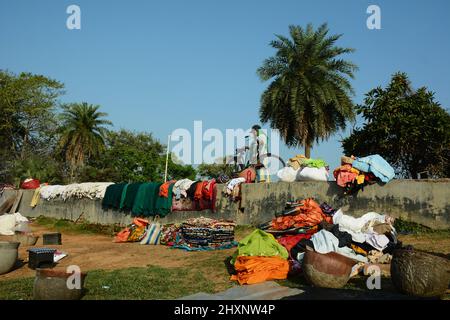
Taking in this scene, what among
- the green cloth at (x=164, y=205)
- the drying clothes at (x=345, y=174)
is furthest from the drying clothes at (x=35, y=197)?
the drying clothes at (x=345, y=174)

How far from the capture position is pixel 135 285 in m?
6.36

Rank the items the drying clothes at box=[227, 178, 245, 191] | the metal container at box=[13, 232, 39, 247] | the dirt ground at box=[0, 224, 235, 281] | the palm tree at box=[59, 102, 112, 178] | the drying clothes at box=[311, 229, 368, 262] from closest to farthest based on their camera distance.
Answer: the drying clothes at box=[311, 229, 368, 262], the dirt ground at box=[0, 224, 235, 281], the metal container at box=[13, 232, 39, 247], the drying clothes at box=[227, 178, 245, 191], the palm tree at box=[59, 102, 112, 178]

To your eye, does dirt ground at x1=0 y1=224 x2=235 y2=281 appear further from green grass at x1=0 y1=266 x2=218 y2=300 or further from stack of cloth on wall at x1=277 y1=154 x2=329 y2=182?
stack of cloth on wall at x1=277 y1=154 x2=329 y2=182

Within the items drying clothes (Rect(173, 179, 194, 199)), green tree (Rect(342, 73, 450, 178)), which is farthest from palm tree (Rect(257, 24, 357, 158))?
drying clothes (Rect(173, 179, 194, 199))

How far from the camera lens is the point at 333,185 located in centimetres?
1025

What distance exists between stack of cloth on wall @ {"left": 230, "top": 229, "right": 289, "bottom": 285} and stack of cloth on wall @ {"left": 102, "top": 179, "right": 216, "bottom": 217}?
591cm

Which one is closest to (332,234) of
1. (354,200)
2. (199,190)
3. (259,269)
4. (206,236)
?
(259,269)

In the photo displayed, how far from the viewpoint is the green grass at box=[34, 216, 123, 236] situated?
1515cm

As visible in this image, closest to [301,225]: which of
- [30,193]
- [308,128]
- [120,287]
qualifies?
[120,287]

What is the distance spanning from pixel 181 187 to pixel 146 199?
5.93 feet

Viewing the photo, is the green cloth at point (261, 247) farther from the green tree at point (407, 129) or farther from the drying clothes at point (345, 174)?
the green tree at point (407, 129)

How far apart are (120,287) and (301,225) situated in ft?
13.1

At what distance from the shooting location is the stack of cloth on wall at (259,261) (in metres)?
6.42

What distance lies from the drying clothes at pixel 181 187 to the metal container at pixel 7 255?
20.9 feet
